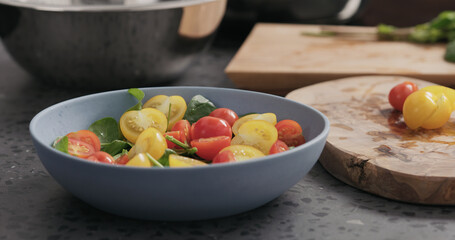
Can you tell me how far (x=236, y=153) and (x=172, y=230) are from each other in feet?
0.48

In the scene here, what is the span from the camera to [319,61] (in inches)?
60.9

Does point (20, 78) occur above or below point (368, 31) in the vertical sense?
below

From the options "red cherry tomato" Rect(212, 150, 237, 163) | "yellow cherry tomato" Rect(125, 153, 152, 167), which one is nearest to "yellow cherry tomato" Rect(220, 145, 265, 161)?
"red cherry tomato" Rect(212, 150, 237, 163)

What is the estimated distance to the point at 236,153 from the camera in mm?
808

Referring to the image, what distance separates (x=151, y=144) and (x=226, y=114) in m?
0.21

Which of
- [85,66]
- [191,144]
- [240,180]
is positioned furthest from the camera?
[85,66]

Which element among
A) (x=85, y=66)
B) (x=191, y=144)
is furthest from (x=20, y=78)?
(x=191, y=144)

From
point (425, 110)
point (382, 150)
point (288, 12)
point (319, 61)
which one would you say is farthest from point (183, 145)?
point (288, 12)

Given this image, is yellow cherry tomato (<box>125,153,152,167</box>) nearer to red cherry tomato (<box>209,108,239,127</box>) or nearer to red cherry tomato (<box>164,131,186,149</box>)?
red cherry tomato (<box>164,131,186,149</box>)

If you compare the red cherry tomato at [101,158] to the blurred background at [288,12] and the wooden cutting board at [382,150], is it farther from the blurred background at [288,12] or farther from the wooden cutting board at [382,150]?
the blurred background at [288,12]

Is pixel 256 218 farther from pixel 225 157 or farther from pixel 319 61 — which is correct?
pixel 319 61

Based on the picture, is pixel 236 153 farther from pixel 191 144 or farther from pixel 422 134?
pixel 422 134

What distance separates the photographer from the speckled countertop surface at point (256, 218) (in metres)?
0.78

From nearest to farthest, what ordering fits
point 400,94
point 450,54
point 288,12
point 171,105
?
point 171,105 → point 400,94 → point 450,54 → point 288,12
